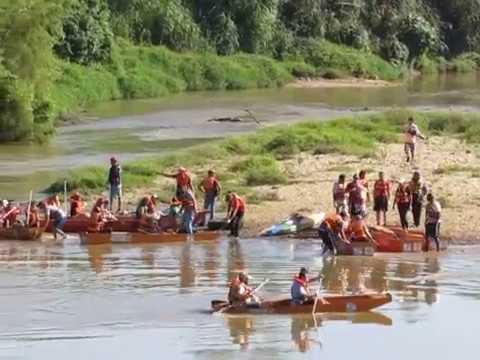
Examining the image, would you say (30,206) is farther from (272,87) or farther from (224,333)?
(272,87)

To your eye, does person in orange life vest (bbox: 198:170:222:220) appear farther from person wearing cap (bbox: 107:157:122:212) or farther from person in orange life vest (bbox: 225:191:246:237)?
person wearing cap (bbox: 107:157:122:212)

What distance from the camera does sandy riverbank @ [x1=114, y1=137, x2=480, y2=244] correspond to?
1387 inches

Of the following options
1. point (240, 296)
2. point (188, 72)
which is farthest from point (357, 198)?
point (188, 72)

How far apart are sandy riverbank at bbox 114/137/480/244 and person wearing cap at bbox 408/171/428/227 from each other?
0.88 metres

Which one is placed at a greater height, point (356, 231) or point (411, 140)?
point (411, 140)

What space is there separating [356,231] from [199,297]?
5.31m

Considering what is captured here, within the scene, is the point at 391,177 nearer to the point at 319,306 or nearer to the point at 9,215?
the point at 9,215

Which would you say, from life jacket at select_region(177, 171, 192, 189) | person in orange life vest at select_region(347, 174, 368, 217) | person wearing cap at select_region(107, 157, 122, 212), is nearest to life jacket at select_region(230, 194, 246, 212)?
life jacket at select_region(177, 171, 192, 189)

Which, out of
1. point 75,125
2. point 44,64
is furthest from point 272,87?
point 44,64

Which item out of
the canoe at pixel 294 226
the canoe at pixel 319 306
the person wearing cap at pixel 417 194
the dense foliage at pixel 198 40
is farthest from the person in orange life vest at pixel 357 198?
the dense foliage at pixel 198 40

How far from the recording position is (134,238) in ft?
109

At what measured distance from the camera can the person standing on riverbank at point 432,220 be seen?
31.2 meters

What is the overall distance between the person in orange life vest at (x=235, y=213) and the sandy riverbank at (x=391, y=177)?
1.91 feet

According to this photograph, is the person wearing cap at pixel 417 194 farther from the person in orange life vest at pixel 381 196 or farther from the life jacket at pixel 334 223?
the life jacket at pixel 334 223
